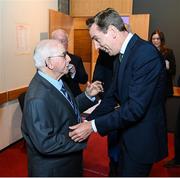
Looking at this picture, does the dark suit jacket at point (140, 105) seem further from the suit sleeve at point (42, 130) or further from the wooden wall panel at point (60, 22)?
the wooden wall panel at point (60, 22)

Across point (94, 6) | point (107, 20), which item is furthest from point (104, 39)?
point (94, 6)

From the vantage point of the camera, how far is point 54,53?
1.48 meters

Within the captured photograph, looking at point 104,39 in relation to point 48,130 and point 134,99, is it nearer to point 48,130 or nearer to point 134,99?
point 134,99

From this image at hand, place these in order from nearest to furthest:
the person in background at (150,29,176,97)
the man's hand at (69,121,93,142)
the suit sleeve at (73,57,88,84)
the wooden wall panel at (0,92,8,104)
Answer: the man's hand at (69,121,93,142)
the suit sleeve at (73,57,88,84)
the wooden wall panel at (0,92,8,104)
the person in background at (150,29,176,97)

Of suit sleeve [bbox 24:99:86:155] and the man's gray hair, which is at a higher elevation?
the man's gray hair

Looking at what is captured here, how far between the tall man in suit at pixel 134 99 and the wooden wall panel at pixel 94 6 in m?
3.50

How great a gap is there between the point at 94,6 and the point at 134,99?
3942mm

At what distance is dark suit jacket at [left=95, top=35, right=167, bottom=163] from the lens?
56.1 inches

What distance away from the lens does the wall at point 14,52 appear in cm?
341

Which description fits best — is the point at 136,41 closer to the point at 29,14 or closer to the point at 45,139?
the point at 45,139

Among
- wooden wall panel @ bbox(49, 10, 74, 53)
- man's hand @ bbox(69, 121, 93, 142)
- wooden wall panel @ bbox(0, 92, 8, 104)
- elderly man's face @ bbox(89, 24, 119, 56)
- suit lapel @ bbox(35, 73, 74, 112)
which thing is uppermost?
wooden wall panel @ bbox(49, 10, 74, 53)

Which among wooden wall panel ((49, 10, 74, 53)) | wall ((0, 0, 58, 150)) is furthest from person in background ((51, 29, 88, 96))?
wooden wall panel ((49, 10, 74, 53))

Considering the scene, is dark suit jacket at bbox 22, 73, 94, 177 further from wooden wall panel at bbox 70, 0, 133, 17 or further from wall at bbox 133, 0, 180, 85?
wall at bbox 133, 0, 180, 85

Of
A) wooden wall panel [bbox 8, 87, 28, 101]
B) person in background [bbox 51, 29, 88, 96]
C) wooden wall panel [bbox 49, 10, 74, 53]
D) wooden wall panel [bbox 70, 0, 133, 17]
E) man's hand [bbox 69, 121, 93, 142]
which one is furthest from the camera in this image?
wooden wall panel [bbox 70, 0, 133, 17]
